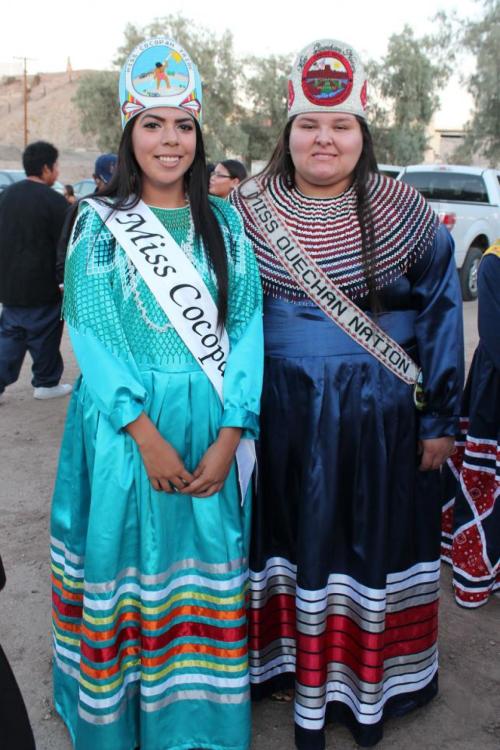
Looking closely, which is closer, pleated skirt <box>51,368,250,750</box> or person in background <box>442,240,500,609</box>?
pleated skirt <box>51,368,250,750</box>

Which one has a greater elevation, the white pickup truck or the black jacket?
the white pickup truck

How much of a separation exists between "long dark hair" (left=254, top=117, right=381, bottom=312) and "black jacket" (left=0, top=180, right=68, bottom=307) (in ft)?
11.9

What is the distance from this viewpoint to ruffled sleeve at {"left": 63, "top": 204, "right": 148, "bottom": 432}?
6.07 feet

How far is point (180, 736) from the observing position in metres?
2.14

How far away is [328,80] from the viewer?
2.08 metres

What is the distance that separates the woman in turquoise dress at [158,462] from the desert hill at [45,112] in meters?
53.8

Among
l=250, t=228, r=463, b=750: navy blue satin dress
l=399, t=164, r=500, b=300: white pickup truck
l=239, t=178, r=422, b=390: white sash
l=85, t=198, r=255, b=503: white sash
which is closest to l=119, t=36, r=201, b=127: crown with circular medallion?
l=85, t=198, r=255, b=503: white sash

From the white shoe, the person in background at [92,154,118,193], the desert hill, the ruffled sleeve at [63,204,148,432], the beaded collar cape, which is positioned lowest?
the white shoe

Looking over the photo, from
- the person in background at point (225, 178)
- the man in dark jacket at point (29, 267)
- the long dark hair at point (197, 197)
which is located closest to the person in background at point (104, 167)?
the man in dark jacket at point (29, 267)

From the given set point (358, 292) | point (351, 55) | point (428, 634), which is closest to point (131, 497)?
point (358, 292)

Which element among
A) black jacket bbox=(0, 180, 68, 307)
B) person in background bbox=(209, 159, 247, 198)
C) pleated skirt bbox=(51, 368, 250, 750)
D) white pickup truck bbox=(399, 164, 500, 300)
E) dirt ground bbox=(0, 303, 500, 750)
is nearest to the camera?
pleated skirt bbox=(51, 368, 250, 750)

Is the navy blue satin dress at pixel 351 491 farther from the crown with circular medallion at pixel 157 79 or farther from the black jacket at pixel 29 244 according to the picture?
the black jacket at pixel 29 244

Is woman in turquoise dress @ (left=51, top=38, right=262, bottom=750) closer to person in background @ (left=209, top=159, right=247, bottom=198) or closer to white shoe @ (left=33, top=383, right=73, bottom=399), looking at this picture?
white shoe @ (left=33, top=383, right=73, bottom=399)

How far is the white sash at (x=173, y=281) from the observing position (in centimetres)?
196
